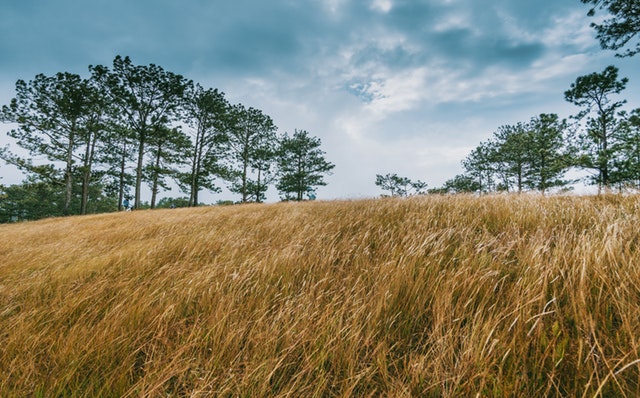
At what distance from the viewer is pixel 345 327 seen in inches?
45.9

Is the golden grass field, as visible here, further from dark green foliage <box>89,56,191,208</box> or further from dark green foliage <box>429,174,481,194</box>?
dark green foliage <box>429,174,481,194</box>

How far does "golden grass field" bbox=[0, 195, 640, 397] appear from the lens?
0.94 meters

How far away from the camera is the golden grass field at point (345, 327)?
3.08 feet

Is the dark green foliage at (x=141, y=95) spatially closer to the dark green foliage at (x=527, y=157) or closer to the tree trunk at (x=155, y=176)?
the tree trunk at (x=155, y=176)

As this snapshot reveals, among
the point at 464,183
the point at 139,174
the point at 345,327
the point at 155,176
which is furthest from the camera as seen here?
the point at 464,183

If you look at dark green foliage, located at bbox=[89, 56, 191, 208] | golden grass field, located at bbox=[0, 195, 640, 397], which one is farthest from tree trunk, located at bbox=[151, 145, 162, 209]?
golden grass field, located at bbox=[0, 195, 640, 397]

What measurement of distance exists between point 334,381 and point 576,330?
1.16 meters

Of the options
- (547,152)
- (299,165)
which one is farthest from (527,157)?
(299,165)

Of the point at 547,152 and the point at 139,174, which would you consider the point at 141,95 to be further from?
the point at 547,152

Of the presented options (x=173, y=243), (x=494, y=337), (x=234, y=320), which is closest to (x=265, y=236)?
(x=173, y=243)

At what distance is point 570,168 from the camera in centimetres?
1844

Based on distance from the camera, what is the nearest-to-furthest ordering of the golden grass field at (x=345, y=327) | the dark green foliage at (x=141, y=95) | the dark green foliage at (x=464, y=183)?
1. the golden grass field at (x=345, y=327)
2. the dark green foliage at (x=141, y=95)
3. the dark green foliage at (x=464, y=183)

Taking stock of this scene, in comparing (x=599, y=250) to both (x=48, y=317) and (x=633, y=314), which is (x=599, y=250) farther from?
(x=48, y=317)

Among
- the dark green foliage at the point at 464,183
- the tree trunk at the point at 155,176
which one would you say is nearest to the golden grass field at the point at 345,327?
the tree trunk at the point at 155,176
